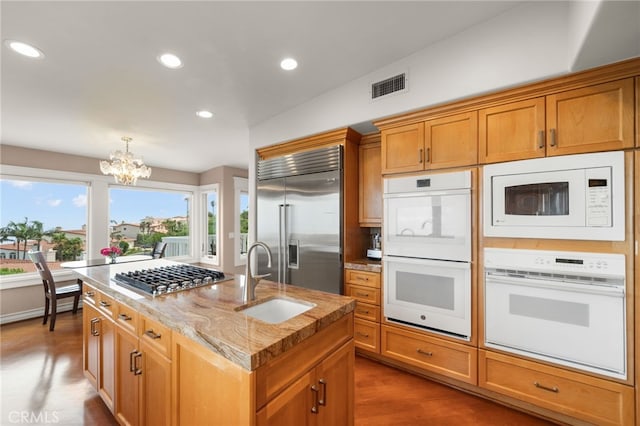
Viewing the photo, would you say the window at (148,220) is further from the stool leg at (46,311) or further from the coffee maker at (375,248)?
the coffee maker at (375,248)

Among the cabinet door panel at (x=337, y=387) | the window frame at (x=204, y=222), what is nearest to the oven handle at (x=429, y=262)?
the cabinet door panel at (x=337, y=387)

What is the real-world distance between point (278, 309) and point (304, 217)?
59.0 inches

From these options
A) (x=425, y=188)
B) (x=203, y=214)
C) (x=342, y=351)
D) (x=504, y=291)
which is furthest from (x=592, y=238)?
(x=203, y=214)

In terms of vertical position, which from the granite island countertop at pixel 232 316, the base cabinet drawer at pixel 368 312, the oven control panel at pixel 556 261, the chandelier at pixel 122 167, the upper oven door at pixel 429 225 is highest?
the chandelier at pixel 122 167

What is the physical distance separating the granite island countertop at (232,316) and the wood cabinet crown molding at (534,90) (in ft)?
5.59

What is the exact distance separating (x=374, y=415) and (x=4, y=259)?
5469 mm

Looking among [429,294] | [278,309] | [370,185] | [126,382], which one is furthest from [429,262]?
[126,382]

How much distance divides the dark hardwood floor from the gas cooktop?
106cm

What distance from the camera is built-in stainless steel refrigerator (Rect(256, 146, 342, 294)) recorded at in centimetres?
277

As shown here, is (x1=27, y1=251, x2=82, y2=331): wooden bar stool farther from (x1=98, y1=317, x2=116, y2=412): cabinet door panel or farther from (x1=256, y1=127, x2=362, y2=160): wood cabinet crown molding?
(x1=256, y1=127, x2=362, y2=160): wood cabinet crown molding

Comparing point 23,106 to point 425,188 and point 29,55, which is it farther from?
point 425,188

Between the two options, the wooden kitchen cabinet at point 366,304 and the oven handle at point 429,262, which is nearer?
the oven handle at point 429,262

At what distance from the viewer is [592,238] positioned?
1.61 metres

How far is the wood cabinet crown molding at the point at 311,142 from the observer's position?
2.80 metres
